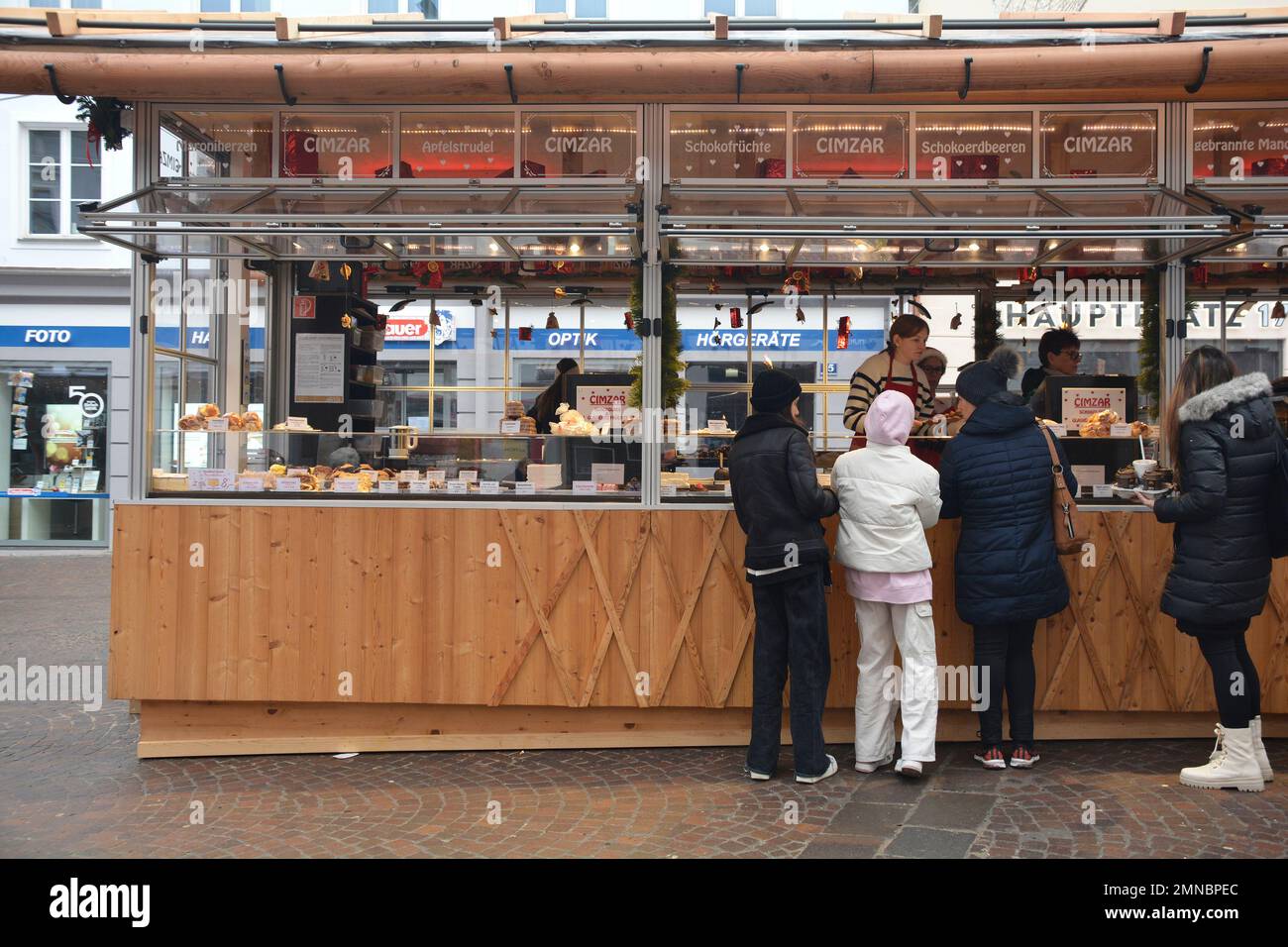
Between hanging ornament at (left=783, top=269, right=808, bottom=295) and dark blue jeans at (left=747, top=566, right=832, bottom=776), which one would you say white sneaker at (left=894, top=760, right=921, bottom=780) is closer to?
dark blue jeans at (left=747, top=566, right=832, bottom=776)

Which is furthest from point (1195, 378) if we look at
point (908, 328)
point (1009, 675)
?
point (908, 328)

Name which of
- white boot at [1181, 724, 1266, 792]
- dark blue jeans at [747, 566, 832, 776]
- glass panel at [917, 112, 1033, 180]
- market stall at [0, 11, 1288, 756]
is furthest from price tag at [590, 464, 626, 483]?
white boot at [1181, 724, 1266, 792]

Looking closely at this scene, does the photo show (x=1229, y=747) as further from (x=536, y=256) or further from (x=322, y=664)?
(x=536, y=256)

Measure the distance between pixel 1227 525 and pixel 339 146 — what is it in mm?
5510

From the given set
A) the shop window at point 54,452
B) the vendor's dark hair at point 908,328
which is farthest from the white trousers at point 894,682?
the shop window at point 54,452

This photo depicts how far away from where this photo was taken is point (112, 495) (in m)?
16.3

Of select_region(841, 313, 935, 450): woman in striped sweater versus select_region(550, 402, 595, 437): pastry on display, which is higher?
select_region(841, 313, 935, 450): woman in striped sweater

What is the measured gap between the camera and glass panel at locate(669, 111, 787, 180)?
6.25 metres

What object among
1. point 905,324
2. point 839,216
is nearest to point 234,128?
point 839,216

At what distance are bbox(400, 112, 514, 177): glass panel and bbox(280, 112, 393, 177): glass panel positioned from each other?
0.15 metres

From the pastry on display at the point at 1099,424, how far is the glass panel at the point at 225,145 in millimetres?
5491

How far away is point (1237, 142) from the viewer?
6355 mm

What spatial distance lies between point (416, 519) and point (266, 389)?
11.5 feet

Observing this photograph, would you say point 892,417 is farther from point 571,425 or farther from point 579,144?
point 579,144
